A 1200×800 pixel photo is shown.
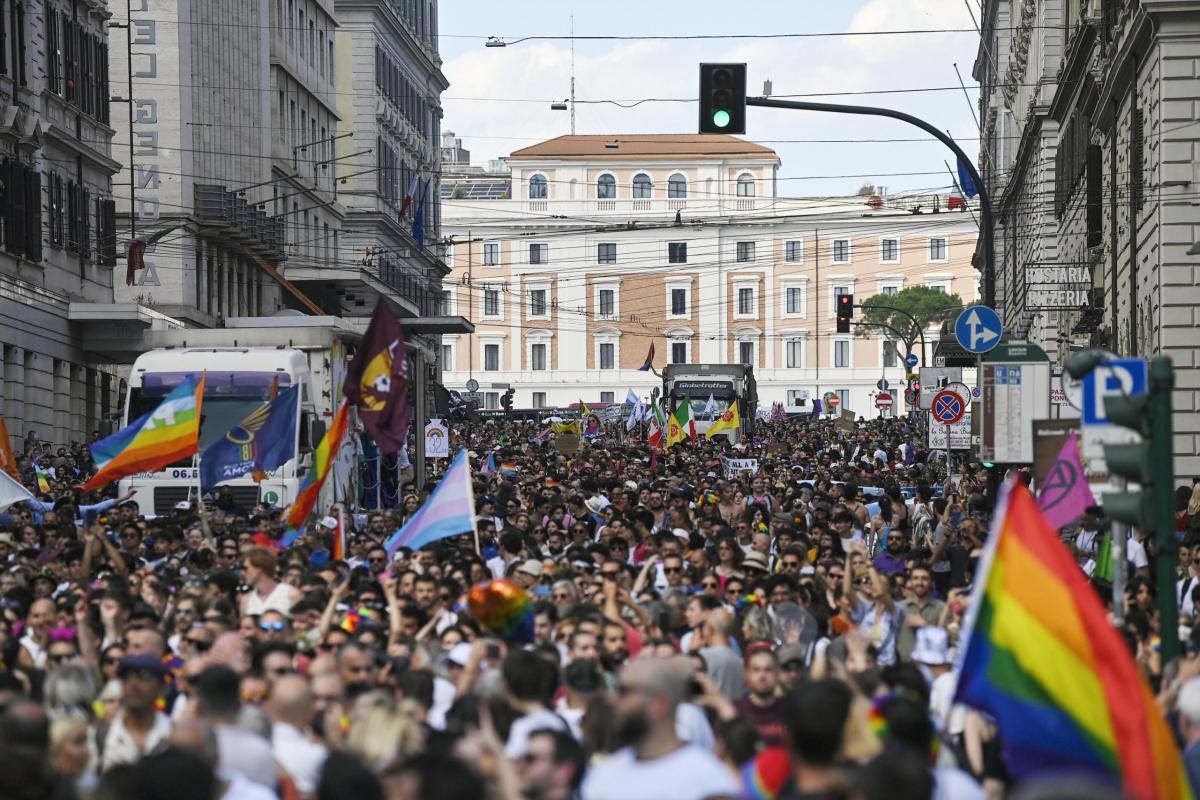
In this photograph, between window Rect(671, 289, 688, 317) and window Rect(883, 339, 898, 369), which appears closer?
window Rect(883, 339, 898, 369)

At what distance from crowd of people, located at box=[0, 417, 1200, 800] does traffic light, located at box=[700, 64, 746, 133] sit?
355cm

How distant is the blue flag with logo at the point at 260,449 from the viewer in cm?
2127

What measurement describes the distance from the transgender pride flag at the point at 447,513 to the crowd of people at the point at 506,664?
0.72ft

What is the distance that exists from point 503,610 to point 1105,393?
3.10m

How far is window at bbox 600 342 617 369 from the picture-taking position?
123000mm

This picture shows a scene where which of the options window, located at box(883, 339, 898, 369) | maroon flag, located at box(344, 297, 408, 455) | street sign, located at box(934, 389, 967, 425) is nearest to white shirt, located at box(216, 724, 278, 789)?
maroon flag, located at box(344, 297, 408, 455)

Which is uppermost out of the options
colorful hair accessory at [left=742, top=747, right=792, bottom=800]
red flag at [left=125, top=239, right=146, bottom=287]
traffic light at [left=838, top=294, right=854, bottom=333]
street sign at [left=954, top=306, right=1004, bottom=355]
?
red flag at [left=125, top=239, right=146, bottom=287]

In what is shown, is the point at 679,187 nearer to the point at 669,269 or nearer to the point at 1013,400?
the point at 669,269

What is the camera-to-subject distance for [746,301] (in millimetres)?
121625

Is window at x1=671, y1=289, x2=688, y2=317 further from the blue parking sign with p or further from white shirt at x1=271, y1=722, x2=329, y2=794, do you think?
white shirt at x1=271, y1=722, x2=329, y2=794

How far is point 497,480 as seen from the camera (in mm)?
32219

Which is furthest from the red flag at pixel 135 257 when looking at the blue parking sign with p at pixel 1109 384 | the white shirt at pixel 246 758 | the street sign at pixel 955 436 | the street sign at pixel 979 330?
the white shirt at pixel 246 758

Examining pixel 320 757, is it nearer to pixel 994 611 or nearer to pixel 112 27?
pixel 994 611

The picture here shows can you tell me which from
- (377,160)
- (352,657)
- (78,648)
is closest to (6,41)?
(78,648)
